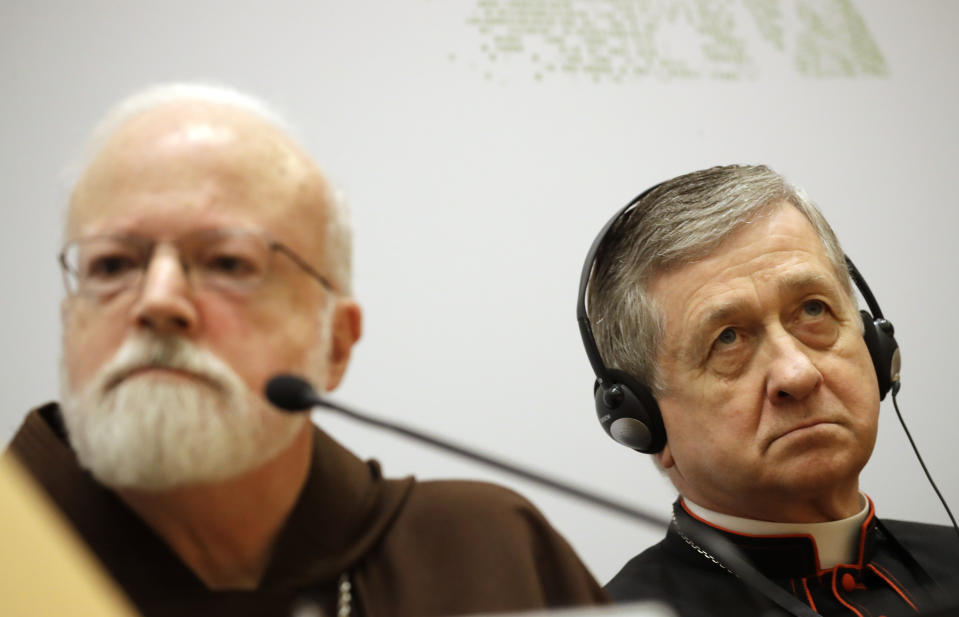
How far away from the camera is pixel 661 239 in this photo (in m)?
1.24

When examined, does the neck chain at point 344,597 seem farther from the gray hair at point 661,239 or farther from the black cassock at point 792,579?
the gray hair at point 661,239

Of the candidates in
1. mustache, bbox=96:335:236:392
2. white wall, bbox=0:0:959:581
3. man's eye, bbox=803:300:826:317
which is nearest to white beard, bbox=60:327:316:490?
mustache, bbox=96:335:236:392

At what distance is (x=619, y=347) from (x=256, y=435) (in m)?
0.64

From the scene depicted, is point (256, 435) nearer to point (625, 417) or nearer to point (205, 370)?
point (205, 370)

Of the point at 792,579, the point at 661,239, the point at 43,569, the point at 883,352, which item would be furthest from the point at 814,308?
the point at 43,569

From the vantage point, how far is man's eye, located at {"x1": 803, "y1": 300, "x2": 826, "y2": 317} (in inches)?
47.0

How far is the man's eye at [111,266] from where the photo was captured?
2.43 ft

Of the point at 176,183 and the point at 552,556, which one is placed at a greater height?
the point at 176,183

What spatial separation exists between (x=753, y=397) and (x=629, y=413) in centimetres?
16

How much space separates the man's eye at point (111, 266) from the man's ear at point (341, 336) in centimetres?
19

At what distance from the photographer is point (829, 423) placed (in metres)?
1.12

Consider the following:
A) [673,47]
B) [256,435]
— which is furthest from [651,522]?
[673,47]

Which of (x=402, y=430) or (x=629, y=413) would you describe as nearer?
(x=402, y=430)

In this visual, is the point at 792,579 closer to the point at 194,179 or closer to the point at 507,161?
the point at 507,161
